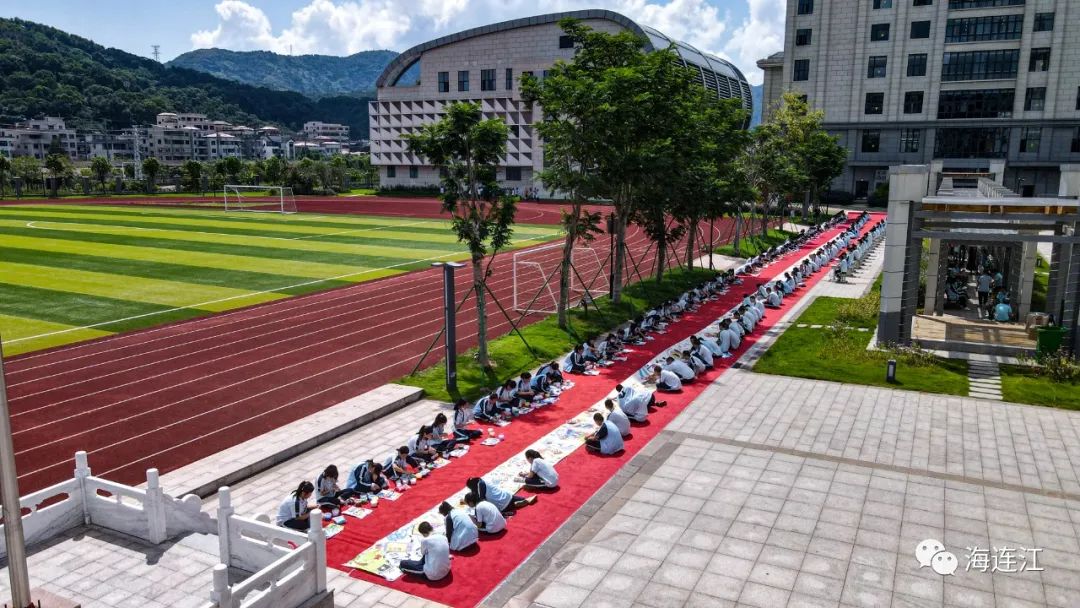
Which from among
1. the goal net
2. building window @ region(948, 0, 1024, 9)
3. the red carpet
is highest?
building window @ region(948, 0, 1024, 9)

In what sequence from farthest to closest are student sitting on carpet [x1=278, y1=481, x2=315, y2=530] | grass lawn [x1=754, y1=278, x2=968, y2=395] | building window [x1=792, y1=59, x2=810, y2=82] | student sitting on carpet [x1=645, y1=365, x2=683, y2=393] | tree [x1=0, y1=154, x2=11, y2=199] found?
tree [x1=0, y1=154, x2=11, y2=199], building window [x1=792, y1=59, x2=810, y2=82], grass lawn [x1=754, y1=278, x2=968, y2=395], student sitting on carpet [x1=645, y1=365, x2=683, y2=393], student sitting on carpet [x1=278, y1=481, x2=315, y2=530]

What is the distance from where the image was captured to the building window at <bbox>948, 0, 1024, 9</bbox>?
203 ft

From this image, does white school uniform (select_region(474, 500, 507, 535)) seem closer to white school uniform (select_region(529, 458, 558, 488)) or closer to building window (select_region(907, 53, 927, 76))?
white school uniform (select_region(529, 458, 558, 488))

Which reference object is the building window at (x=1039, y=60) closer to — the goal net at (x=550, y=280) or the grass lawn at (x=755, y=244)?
the grass lawn at (x=755, y=244)

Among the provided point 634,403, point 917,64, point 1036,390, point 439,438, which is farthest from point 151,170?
point 1036,390

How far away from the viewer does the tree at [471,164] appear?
17141 millimetres

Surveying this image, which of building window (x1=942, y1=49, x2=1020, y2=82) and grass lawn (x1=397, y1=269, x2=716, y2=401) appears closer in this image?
grass lawn (x1=397, y1=269, x2=716, y2=401)

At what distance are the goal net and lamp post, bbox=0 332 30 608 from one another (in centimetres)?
1606

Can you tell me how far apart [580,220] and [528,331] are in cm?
389

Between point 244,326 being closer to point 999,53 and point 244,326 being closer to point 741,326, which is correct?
point 741,326

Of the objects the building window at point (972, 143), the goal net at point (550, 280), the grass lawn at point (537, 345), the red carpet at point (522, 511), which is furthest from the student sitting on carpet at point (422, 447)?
the building window at point (972, 143)

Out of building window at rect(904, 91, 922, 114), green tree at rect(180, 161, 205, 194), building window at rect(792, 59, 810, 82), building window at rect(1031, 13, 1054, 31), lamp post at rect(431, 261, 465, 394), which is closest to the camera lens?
lamp post at rect(431, 261, 465, 394)

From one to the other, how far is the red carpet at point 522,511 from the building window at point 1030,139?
196 ft

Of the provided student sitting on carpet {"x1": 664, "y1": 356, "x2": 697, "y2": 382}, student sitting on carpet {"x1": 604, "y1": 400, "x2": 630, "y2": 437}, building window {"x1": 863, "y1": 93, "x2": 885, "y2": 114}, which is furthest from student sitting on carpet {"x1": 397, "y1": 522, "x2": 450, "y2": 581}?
building window {"x1": 863, "y1": 93, "x2": 885, "y2": 114}
